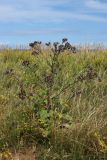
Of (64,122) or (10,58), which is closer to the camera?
(64,122)

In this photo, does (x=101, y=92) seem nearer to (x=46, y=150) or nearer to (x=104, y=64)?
(x=46, y=150)

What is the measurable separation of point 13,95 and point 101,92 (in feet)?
5.30

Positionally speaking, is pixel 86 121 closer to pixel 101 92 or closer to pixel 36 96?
pixel 36 96

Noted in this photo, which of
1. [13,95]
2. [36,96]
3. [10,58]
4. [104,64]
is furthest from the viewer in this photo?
[10,58]

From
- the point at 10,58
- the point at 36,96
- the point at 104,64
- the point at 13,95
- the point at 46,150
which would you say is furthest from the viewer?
the point at 10,58

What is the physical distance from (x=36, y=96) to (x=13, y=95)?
4.19 feet

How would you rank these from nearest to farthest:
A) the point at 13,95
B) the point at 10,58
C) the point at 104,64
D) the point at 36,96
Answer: the point at 36,96
the point at 13,95
the point at 104,64
the point at 10,58

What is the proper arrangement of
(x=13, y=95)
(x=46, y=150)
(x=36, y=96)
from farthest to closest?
(x=13, y=95) → (x=36, y=96) → (x=46, y=150)

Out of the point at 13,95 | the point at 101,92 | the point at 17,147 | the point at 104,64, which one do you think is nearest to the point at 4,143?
the point at 17,147

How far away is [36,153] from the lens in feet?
21.6

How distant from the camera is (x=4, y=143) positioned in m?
6.79

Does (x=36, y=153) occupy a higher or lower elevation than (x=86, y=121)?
lower

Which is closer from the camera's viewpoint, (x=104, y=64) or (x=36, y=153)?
(x=36, y=153)

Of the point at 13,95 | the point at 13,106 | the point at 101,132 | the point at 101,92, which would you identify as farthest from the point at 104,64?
the point at 101,132
